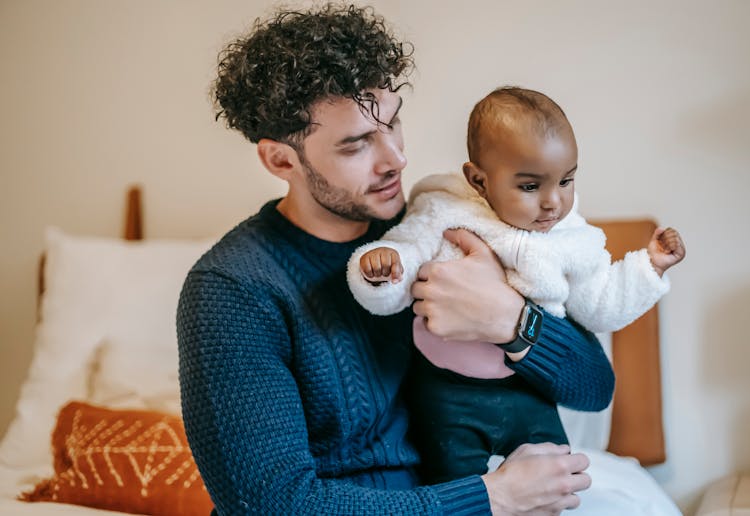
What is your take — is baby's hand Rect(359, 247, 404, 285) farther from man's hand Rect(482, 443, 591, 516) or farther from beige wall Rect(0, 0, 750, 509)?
beige wall Rect(0, 0, 750, 509)

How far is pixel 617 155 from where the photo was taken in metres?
1.85

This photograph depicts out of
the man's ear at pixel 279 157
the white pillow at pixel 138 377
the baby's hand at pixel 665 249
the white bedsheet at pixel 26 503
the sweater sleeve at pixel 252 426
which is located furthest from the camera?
the white pillow at pixel 138 377

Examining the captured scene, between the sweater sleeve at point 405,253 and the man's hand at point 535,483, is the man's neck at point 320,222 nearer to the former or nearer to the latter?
the sweater sleeve at point 405,253

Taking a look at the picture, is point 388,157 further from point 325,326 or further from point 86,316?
point 86,316

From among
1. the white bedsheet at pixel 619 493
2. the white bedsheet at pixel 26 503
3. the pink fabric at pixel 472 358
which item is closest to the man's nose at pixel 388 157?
the pink fabric at pixel 472 358

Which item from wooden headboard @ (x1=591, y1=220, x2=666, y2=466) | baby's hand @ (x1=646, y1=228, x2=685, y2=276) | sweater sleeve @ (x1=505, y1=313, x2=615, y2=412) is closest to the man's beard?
sweater sleeve @ (x1=505, y1=313, x2=615, y2=412)

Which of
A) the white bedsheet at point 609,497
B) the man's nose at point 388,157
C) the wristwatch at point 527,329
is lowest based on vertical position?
the white bedsheet at point 609,497

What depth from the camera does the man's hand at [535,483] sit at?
1137 mm

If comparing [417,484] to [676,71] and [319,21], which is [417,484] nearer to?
[319,21]

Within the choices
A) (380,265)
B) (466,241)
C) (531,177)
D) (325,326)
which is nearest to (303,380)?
(325,326)

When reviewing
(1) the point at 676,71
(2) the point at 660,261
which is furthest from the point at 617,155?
(2) the point at 660,261

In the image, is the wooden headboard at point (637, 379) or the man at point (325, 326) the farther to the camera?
the wooden headboard at point (637, 379)

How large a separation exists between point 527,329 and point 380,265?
0.88 feet

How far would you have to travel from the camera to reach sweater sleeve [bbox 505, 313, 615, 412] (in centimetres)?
121
